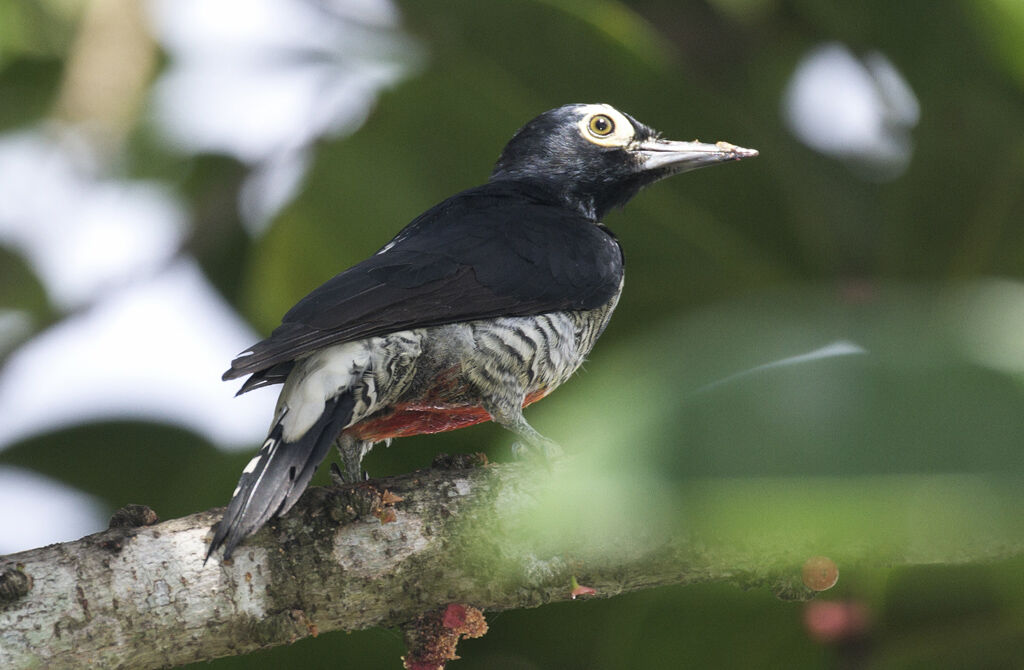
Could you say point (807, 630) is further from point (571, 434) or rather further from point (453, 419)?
point (571, 434)

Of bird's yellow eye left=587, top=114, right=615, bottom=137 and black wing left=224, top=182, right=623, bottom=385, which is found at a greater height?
bird's yellow eye left=587, top=114, right=615, bottom=137

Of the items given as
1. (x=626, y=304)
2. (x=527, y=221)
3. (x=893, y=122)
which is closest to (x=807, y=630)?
(x=626, y=304)

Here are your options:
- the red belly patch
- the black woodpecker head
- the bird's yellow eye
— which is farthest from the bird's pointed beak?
the red belly patch

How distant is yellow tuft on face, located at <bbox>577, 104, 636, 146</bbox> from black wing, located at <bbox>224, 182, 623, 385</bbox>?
34cm

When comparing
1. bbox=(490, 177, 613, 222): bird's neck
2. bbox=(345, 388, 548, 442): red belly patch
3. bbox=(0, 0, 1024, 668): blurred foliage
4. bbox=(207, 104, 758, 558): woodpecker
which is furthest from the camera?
bbox=(490, 177, 613, 222): bird's neck

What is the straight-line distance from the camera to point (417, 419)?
304 centimetres

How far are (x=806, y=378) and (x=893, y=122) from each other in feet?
11.4

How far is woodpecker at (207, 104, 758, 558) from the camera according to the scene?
2391 millimetres

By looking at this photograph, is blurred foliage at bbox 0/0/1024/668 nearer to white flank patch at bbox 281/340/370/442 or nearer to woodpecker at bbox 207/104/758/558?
woodpecker at bbox 207/104/758/558

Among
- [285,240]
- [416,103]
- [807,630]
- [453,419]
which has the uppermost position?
[416,103]

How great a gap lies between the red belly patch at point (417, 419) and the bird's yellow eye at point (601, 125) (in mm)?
1068

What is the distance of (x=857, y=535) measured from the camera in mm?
884

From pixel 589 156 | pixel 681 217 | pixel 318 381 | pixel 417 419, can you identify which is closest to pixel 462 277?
pixel 417 419

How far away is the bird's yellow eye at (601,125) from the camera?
12.6 feet
